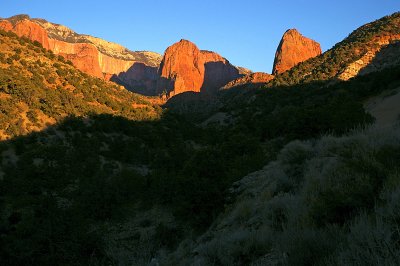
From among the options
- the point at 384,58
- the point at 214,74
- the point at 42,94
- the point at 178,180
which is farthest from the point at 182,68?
the point at 178,180

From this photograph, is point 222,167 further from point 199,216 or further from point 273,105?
point 273,105

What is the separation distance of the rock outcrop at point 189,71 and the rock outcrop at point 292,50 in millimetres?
46527

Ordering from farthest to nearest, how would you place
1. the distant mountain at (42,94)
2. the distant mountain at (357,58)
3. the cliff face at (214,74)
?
the cliff face at (214,74) → the distant mountain at (357,58) → the distant mountain at (42,94)

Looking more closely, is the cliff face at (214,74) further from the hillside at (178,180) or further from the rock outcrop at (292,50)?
the hillside at (178,180)

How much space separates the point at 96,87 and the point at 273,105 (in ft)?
87.3

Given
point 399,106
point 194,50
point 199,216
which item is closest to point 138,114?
point 399,106

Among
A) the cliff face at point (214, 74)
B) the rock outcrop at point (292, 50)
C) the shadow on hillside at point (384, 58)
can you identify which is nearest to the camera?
the shadow on hillside at point (384, 58)

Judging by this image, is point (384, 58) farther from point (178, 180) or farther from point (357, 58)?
point (178, 180)

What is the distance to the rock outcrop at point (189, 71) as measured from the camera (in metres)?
178

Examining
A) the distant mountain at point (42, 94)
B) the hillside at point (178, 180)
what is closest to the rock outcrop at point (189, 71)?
the hillside at point (178, 180)

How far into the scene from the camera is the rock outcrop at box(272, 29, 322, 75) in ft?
450

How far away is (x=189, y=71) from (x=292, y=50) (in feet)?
188

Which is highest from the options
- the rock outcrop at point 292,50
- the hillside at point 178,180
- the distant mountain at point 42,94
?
the rock outcrop at point 292,50

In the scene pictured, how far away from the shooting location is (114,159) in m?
34.1
